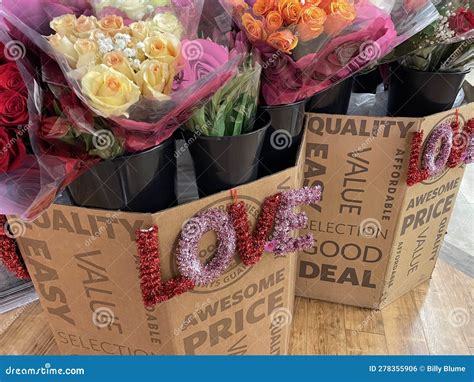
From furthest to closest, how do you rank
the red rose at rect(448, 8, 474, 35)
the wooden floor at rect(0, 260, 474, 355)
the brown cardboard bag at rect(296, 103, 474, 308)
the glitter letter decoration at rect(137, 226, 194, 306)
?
the wooden floor at rect(0, 260, 474, 355), the brown cardboard bag at rect(296, 103, 474, 308), the red rose at rect(448, 8, 474, 35), the glitter letter decoration at rect(137, 226, 194, 306)

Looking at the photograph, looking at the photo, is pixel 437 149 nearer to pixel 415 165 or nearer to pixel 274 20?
pixel 415 165

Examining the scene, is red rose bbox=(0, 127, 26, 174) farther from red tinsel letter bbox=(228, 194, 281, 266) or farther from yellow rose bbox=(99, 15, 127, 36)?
red tinsel letter bbox=(228, 194, 281, 266)

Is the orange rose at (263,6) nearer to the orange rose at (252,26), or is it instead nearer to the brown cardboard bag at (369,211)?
the orange rose at (252,26)

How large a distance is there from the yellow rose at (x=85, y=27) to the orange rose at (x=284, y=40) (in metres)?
0.28

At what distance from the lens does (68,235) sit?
2.58 ft

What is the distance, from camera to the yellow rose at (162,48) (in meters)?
0.64

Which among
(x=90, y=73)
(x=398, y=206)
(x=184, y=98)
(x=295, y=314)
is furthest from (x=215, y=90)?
(x=295, y=314)

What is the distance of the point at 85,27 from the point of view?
0.69 m

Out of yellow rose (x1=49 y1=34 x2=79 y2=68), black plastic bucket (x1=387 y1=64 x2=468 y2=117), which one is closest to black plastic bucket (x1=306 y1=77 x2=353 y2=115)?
black plastic bucket (x1=387 y1=64 x2=468 y2=117)

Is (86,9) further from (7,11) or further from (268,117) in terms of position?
(268,117)

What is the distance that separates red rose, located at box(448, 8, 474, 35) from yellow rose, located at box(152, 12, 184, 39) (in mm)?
603

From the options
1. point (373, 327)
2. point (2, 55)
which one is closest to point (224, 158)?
point (2, 55)

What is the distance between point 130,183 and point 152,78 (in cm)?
19

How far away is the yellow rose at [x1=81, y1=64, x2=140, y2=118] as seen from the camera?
0.60m
